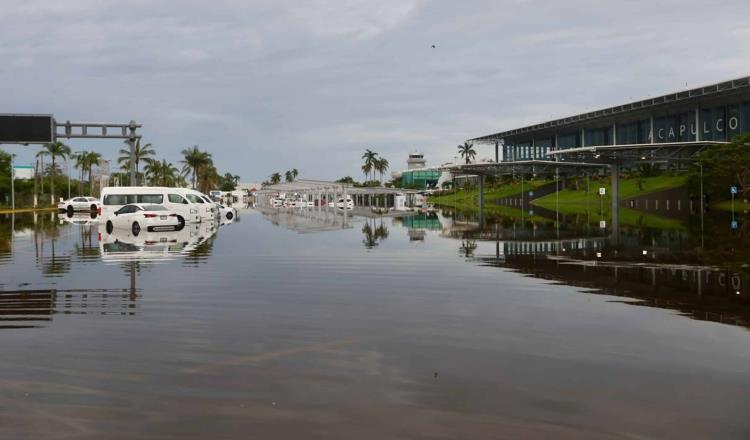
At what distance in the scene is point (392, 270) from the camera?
1734 cm

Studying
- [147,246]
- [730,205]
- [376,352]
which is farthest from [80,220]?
[730,205]

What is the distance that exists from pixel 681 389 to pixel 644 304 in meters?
5.34

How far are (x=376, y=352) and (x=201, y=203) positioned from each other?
38751mm

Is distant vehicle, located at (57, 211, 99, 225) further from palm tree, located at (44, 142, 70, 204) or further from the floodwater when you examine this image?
palm tree, located at (44, 142, 70, 204)

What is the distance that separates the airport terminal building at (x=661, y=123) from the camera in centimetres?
7406

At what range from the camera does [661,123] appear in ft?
294

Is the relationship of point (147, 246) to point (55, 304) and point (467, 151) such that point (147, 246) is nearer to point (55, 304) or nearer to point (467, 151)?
point (55, 304)

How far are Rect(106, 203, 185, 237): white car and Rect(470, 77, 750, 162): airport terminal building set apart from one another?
27608mm

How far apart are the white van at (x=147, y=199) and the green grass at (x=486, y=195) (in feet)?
178

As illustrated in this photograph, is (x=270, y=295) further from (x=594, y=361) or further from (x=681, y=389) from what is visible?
(x=681, y=389)

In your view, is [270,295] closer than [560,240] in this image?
Yes

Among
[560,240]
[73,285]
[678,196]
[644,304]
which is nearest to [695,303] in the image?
[644,304]

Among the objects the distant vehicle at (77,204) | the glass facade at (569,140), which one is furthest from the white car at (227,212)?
the glass facade at (569,140)

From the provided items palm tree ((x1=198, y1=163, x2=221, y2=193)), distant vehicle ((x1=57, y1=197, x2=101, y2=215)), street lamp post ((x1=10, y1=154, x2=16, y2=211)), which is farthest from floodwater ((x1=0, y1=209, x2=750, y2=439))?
palm tree ((x1=198, y1=163, x2=221, y2=193))
